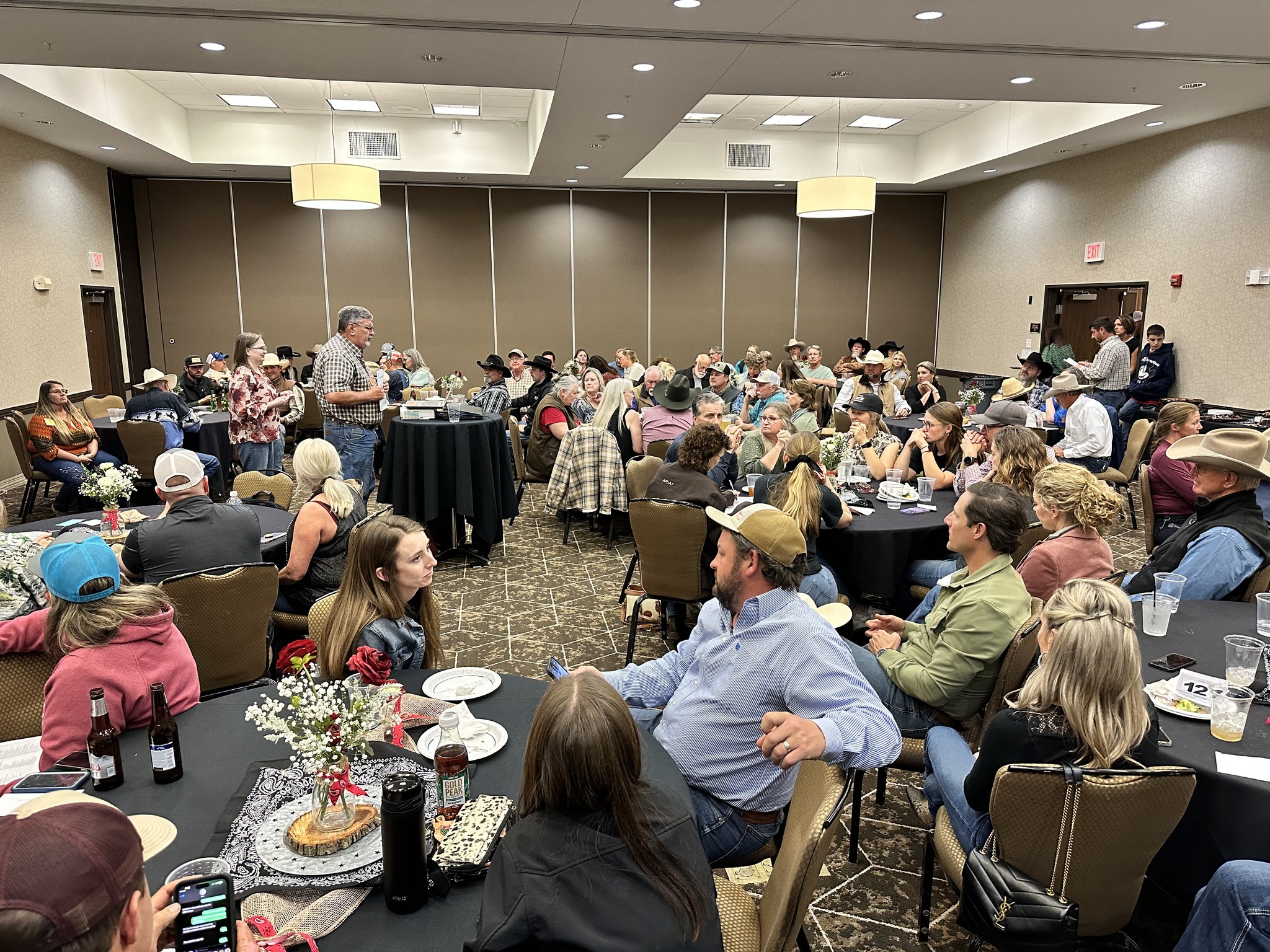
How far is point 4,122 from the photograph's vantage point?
31.0 feet

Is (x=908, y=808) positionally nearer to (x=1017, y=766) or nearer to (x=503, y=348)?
(x=1017, y=766)

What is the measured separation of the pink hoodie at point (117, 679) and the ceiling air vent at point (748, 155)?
1303cm

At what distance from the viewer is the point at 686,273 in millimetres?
15445

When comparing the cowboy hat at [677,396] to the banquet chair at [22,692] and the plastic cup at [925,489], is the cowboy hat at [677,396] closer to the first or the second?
the plastic cup at [925,489]

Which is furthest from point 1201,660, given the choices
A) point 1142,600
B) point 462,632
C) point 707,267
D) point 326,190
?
point 707,267

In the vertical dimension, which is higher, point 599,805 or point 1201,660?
Result: point 599,805

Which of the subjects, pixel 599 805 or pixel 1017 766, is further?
pixel 1017 766

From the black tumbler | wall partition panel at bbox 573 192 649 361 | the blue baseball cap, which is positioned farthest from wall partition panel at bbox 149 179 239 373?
the black tumbler

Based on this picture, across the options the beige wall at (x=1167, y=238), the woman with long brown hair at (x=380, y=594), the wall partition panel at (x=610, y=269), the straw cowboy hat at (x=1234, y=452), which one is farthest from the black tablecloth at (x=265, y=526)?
the wall partition panel at (x=610, y=269)

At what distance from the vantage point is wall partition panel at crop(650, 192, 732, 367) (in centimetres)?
1524

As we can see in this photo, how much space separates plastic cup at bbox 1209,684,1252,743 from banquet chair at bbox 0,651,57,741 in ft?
11.5

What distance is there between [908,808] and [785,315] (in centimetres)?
1323

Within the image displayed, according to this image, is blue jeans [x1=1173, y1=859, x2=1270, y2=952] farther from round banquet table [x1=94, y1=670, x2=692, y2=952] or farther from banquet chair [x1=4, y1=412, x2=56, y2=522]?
banquet chair [x1=4, y1=412, x2=56, y2=522]

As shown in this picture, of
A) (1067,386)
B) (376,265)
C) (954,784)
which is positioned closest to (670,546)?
(954,784)
